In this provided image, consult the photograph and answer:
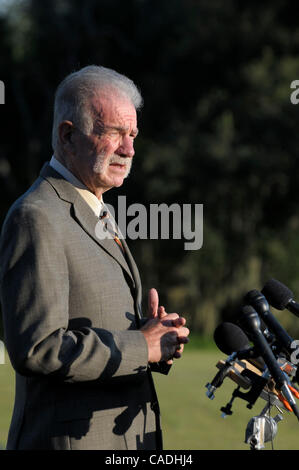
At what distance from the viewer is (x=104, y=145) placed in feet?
8.63

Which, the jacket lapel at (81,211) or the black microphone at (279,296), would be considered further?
the jacket lapel at (81,211)

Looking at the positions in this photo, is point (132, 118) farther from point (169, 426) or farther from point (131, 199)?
point (131, 199)

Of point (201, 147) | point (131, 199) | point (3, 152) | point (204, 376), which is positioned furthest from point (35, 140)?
point (204, 376)

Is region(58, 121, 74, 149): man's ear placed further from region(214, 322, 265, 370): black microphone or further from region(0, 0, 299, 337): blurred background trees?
region(0, 0, 299, 337): blurred background trees

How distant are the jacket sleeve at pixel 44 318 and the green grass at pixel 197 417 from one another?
11.6 feet

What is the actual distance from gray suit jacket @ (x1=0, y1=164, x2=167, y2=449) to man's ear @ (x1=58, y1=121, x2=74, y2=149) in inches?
4.7

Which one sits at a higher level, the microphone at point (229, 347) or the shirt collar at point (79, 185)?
the shirt collar at point (79, 185)

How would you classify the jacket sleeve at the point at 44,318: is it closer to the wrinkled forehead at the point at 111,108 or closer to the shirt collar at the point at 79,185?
the shirt collar at the point at 79,185

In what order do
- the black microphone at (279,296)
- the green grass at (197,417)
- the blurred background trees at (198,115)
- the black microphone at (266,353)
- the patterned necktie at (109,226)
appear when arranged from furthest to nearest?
the blurred background trees at (198,115) → the green grass at (197,417) → the patterned necktie at (109,226) → the black microphone at (279,296) → the black microphone at (266,353)

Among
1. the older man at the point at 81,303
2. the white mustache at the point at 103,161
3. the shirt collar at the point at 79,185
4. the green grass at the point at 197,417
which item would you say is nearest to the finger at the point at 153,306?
the older man at the point at 81,303

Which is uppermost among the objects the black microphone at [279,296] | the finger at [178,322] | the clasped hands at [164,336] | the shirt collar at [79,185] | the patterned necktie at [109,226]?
A: the shirt collar at [79,185]

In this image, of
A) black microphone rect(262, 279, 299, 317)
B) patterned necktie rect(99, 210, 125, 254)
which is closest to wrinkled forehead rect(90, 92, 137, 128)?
patterned necktie rect(99, 210, 125, 254)

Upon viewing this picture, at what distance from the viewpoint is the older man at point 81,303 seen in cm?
228

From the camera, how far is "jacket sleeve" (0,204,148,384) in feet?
7.37
